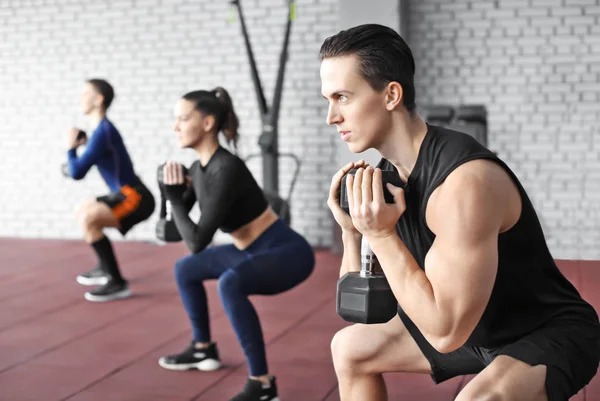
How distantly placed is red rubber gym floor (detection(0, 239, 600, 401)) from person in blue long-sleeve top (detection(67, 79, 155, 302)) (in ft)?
0.55

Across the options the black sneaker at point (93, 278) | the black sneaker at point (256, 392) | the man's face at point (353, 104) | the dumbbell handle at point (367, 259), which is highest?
the man's face at point (353, 104)

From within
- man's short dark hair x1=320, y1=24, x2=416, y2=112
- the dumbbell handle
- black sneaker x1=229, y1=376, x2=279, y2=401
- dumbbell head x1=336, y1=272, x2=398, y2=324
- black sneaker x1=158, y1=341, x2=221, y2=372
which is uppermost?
man's short dark hair x1=320, y1=24, x2=416, y2=112

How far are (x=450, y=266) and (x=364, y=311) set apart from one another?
7.5 inches

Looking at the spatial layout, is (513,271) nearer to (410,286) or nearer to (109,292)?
(410,286)

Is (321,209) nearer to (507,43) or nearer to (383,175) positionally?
(507,43)

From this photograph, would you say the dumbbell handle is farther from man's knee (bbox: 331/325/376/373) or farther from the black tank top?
man's knee (bbox: 331/325/376/373)

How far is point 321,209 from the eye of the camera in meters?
6.13

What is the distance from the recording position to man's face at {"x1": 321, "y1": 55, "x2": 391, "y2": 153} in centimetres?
163

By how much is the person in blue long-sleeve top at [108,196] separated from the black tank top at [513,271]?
3.10 meters

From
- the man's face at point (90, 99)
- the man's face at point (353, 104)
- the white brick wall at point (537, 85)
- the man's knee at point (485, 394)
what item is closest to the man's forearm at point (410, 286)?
the man's knee at point (485, 394)

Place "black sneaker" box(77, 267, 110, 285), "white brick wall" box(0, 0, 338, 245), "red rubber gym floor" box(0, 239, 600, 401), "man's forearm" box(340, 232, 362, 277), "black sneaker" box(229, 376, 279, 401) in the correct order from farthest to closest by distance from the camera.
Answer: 1. "white brick wall" box(0, 0, 338, 245)
2. "black sneaker" box(77, 267, 110, 285)
3. "red rubber gym floor" box(0, 239, 600, 401)
4. "black sneaker" box(229, 376, 279, 401)
5. "man's forearm" box(340, 232, 362, 277)

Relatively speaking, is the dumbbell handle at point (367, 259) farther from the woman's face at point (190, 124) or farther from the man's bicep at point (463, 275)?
the woman's face at point (190, 124)

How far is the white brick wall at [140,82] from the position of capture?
240 inches

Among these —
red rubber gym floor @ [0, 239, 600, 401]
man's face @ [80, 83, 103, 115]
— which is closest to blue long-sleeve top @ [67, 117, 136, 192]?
man's face @ [80, 83, 103, 115]
